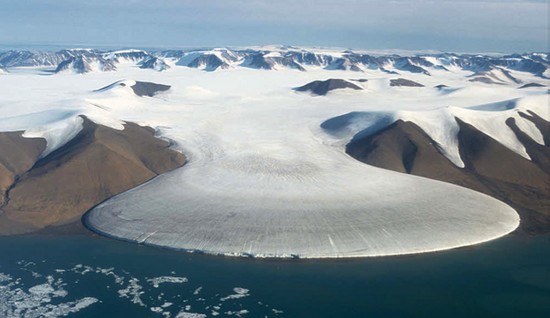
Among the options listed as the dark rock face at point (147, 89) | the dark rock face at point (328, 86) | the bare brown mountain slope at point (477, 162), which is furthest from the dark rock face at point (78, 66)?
the bare brown mountain slope at point (477, 162)

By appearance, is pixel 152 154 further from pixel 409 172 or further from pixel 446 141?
pixel 446 141

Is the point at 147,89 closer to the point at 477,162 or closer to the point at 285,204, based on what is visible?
the point at 477,162

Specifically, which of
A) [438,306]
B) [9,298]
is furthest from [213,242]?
[438,306]

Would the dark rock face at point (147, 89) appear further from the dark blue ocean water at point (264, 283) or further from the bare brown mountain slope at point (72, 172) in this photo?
the dark blue ocean water at point (264, 283)

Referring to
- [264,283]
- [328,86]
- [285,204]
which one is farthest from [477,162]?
[328,86]

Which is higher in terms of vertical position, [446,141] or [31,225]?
[446,141]
